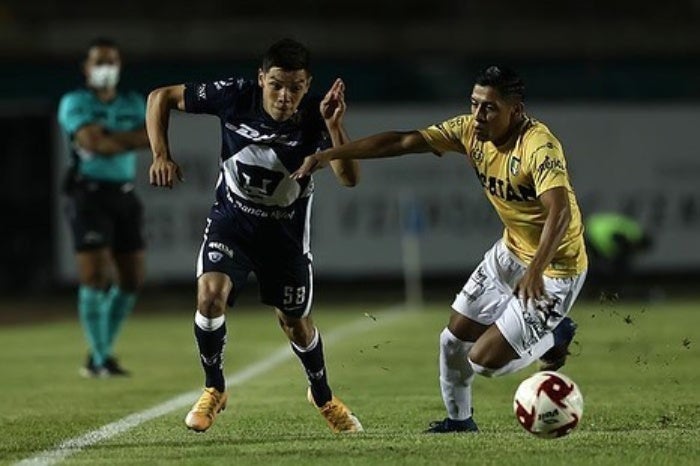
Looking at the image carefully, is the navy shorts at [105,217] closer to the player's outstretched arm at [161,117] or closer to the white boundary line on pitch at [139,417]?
the white boundary line on pitch at [139,417]

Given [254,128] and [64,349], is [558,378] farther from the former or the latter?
[64,349]

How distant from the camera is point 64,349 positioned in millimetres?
16625

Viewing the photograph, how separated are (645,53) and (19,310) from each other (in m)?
10.6

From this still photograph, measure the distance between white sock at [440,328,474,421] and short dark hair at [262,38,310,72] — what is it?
1.60 m

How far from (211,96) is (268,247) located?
32.8 inches

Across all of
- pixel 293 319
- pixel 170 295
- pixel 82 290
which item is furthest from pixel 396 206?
pixel 293 319

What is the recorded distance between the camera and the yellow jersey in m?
8.32

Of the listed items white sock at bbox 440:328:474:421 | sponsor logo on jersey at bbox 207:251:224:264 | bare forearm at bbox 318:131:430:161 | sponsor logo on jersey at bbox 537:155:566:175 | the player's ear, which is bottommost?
white sock at bbox 440:328:474:421

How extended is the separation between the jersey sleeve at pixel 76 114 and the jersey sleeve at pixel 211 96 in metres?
4.32

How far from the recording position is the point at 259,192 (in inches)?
349

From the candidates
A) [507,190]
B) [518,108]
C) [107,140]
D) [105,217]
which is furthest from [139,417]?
[105,217]

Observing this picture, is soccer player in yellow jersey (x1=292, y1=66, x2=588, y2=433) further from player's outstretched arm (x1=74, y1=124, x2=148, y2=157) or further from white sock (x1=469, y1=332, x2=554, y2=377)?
player's outstretched arm (x1=74, y1=124, x2=148, y2=157)

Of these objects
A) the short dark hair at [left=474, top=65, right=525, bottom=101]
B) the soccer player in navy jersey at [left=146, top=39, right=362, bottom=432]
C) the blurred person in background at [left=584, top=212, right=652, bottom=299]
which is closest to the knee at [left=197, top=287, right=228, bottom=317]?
the soccer player in navy jersey at [left=146, top=39, right=362, bottom=432]

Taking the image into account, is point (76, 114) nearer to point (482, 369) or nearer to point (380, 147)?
point (380, 147)
